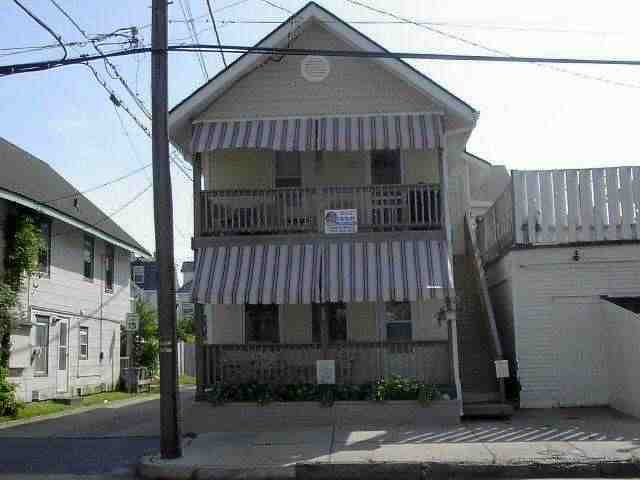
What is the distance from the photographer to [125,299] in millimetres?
29016

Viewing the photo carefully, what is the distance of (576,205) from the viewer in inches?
611

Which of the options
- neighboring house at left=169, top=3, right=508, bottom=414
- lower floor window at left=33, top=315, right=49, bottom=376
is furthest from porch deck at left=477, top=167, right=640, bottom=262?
lower floor window at left=33, top=315, right=49, bottom=376

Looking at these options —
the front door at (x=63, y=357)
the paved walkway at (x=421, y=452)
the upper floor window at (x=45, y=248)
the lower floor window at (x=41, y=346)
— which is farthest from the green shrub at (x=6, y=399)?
the paved walkway at (x=421, y=452)

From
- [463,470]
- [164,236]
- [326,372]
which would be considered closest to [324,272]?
[326,372]

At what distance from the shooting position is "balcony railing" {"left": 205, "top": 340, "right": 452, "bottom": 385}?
14688mm

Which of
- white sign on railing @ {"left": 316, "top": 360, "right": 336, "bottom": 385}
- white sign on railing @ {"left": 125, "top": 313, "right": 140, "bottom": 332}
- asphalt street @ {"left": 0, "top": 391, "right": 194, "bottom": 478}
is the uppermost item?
white sign on railing @ {"left": 125, "top": 313, "right": 140, "bottom": 332}

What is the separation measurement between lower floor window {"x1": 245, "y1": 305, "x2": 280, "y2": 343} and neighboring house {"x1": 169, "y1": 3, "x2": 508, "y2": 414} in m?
0.02

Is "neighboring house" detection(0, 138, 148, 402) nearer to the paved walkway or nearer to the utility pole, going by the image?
the utility pole

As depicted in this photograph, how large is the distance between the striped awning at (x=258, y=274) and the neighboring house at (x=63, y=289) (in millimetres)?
6579

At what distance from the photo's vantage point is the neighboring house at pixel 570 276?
1510 centimetres

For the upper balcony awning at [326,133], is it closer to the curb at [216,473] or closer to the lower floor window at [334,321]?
the lower floor window at [334,321]

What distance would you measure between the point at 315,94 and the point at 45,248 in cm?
942

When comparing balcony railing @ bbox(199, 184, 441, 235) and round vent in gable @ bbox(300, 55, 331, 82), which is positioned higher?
round vent in gable @ bbox(300, 55, 331, 82)

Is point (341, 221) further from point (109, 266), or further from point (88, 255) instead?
point (109, 266)
